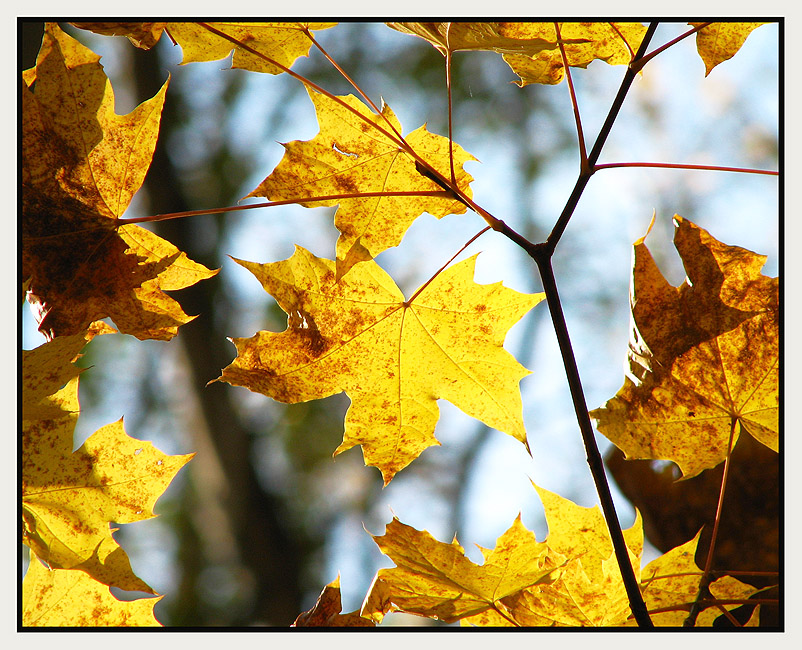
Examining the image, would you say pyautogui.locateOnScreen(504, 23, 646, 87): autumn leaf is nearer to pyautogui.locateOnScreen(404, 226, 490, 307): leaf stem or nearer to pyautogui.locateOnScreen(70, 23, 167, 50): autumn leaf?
pyautogui.locateOnScreen(404, 226, 490, 307): leaf stem

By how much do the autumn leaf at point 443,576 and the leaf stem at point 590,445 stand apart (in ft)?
0.20

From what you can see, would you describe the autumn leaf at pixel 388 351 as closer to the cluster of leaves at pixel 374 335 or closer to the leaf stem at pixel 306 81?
the cluster of leaves at pixel 374 335

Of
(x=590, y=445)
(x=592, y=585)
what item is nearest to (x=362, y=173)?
(x=590, y=445)

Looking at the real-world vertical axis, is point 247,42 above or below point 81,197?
above

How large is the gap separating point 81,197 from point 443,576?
0.46 metres

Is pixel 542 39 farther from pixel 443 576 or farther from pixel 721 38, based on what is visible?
pixel 443 576

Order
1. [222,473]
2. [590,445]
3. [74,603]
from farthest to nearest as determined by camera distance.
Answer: [222,473] < [74,603] < [590,445]

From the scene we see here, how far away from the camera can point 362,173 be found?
601mm

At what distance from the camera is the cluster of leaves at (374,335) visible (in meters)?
0.52

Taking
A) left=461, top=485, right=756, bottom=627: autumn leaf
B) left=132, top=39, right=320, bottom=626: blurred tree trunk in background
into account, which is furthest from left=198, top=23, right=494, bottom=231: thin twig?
left=132, top=39, right=320, bottom=626: blurred tree trunk in background

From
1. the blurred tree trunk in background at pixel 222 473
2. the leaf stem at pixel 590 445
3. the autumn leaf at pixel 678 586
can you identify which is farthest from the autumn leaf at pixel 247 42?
the blurred tree trunk in background at pixel 222 473

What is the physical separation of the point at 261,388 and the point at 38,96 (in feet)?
1.02

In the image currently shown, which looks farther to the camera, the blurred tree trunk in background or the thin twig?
the blurred tree trunk in background

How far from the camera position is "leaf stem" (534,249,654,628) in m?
0.47
